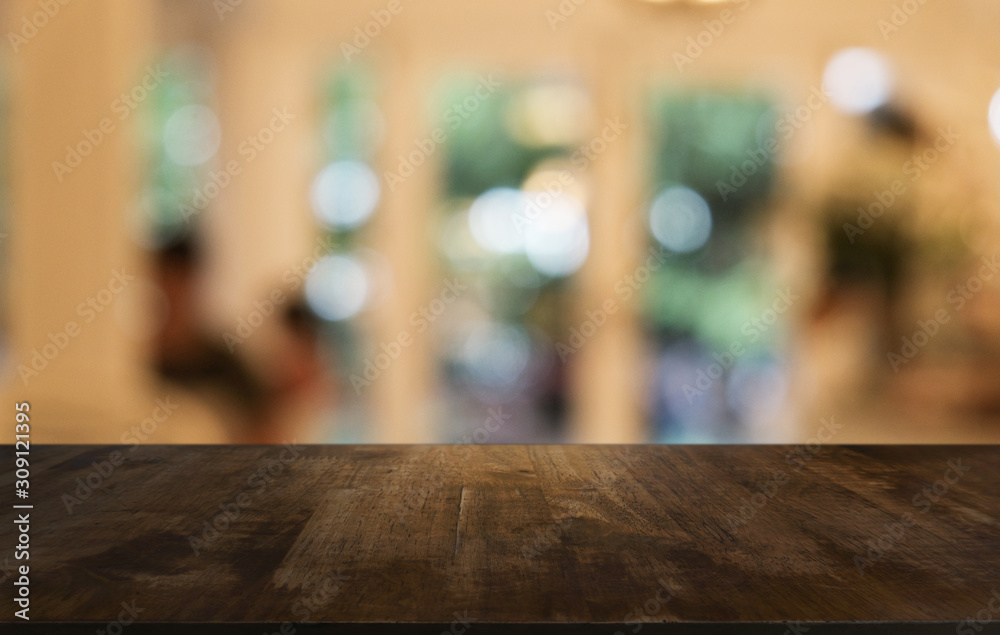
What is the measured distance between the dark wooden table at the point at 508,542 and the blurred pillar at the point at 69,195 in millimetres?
2657

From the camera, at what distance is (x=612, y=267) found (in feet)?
14.0

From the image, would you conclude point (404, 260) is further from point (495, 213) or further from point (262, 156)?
point (262, 156)

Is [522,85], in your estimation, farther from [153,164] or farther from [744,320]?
[153,164]

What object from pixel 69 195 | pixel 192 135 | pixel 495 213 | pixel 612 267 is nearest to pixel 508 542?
pixel 69 195

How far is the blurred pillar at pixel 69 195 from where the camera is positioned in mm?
3502

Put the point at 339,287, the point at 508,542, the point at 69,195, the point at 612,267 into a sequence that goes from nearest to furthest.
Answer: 1. the point at 508,542
2. the point at 69,195
3. the point at 612,267
4. the point at 339,287

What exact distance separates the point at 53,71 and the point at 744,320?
10.5 ft

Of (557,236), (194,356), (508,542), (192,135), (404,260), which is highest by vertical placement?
(192,135)

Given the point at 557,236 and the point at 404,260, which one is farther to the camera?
the point at 557,236

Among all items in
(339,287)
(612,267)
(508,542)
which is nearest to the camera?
(508,542)

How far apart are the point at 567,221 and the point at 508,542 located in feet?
12.2

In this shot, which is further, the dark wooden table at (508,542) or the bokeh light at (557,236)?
the bokeh light at (557,236)

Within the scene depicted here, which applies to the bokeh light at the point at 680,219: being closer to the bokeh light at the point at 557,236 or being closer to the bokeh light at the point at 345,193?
the bokeh light at the point at 557,236

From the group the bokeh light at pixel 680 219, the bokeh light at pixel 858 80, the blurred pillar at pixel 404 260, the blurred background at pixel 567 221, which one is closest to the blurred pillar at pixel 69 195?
the blurred background at pixel 567 221
